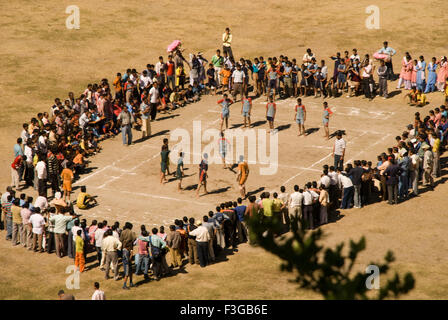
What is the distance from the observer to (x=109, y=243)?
25.8 meters

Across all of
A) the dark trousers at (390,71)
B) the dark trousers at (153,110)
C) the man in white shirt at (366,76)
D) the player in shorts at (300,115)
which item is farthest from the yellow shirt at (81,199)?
the dark trousers at (390,71)

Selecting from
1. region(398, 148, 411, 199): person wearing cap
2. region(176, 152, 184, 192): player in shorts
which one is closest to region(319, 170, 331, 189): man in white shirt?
region(398, 148, 411, 199): person wearing cap

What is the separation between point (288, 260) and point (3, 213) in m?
17.6

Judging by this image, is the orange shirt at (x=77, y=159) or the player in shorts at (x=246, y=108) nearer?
the orange shirt at (x=77, y=159)

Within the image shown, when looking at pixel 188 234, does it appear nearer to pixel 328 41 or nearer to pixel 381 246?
pixel 381 246

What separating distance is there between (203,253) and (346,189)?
6.35 metres

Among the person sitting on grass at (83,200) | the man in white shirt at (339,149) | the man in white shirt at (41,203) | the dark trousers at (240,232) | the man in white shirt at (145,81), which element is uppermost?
the man in white shirt at (145,81)

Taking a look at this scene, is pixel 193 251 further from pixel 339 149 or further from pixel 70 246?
pixel 339 149

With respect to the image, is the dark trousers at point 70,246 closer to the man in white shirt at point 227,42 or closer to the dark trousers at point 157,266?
the dark trousers at point 157,266

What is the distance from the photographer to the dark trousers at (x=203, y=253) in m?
26.2

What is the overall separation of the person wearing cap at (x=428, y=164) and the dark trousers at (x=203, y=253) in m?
9.60

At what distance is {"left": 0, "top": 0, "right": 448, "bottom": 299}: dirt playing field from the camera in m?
25.9

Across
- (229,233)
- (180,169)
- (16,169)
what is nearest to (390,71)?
(180,169)
